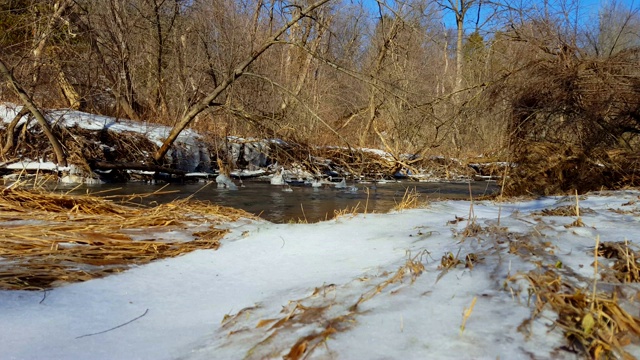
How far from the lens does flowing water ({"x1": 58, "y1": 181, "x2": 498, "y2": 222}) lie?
6.87m

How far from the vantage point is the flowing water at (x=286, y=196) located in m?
6.87

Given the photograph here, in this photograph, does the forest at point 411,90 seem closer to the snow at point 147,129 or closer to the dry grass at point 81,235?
the snow at point 147,129

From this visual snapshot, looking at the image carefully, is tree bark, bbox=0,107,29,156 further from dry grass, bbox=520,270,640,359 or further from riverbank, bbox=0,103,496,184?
dry grass, bbox=520,270,640,359

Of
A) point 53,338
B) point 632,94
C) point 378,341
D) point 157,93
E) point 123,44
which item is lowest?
point 53,338

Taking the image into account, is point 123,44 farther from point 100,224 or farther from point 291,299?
point 291,299

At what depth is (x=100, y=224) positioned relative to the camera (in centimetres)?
295

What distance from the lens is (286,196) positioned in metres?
8.61

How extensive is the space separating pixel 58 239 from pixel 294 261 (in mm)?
1371

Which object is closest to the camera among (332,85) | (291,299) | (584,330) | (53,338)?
(584,330)

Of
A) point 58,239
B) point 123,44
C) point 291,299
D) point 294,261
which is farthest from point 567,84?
point 123,44

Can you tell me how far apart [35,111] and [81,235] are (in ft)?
22.1

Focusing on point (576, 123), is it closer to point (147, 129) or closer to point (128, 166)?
Result: point (128, 166)

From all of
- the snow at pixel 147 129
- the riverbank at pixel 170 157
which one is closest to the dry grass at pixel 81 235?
the riverbank at pixel 170 157

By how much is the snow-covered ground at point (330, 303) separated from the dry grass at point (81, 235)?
16 cm
